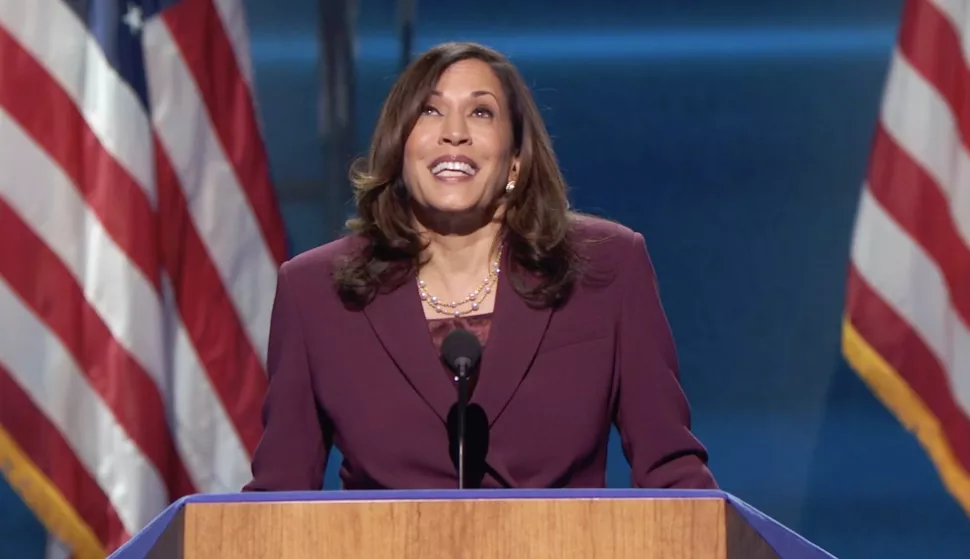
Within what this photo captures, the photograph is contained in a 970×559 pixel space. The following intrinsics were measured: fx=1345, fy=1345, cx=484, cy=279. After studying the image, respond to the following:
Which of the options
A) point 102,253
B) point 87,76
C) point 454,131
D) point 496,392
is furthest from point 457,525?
point 87,76

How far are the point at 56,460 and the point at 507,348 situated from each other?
136cm

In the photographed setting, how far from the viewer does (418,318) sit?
1.81 metres

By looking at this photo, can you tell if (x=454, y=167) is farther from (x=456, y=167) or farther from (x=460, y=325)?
(x=460, y=325)

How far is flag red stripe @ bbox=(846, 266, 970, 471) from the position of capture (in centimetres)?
279

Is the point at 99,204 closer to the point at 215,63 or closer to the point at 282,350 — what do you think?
the point at 215,63

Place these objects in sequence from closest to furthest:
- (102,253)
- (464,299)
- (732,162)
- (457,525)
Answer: (457,525)
(464,299)
(102,253)
(732,162)

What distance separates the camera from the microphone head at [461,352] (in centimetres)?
145

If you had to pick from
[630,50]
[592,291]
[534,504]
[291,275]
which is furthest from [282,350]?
[630,50]

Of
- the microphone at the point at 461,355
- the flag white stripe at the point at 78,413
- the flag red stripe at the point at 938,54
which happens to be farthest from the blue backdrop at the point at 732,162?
the microphone at the point at 461,355

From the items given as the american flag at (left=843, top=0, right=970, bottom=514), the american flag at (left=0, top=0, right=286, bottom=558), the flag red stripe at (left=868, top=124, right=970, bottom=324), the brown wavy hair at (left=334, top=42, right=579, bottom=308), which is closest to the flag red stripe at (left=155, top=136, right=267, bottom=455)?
the american flag at (left=0, top=0, right=286, bottom=558)

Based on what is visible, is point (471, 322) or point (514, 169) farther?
point (514, 169)

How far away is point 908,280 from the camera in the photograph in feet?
9.29

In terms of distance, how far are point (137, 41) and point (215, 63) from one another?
17 cm

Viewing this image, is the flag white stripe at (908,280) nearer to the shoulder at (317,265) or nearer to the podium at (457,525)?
the shoulder at (317,265)
